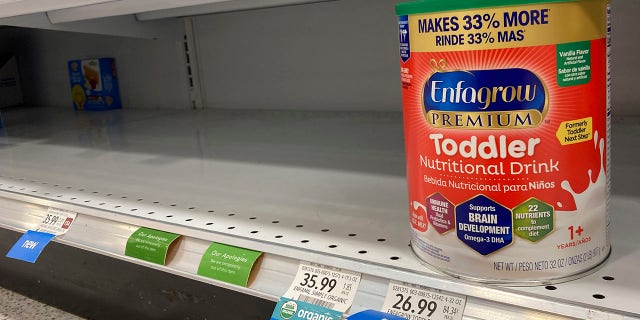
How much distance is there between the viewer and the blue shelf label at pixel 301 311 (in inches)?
20.0

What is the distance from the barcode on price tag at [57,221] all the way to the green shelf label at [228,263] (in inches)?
10.6

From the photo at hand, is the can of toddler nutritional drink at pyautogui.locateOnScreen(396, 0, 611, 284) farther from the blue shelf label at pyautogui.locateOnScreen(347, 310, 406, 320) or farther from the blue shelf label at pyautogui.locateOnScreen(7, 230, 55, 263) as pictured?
the blue shelf label at pyautogui.locateOnScreen(7, 230, 55, 263)

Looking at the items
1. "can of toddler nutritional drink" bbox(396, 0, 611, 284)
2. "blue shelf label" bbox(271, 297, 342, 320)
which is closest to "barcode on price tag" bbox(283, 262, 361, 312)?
"blue shelf label" bbox(271, 297, 342, 320)

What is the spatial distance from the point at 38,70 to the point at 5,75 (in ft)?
0.53

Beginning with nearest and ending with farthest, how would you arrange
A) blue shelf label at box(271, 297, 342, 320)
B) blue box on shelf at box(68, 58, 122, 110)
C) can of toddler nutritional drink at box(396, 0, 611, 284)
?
can of toddler nutritional drink at box(396, 0, 611, 284), blue shelf label at box(271, 297, 342, 320), blue box on shelf at box(68, 58, 122, 110)

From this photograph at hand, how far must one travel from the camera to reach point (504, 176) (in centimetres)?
40

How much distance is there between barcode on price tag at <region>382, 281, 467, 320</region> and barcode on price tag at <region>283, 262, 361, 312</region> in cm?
4

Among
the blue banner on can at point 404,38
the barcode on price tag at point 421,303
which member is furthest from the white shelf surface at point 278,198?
the blue banner on can at point 404,38

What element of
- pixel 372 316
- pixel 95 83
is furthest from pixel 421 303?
pixel 95 83

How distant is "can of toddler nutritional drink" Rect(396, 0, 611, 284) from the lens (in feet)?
1.24

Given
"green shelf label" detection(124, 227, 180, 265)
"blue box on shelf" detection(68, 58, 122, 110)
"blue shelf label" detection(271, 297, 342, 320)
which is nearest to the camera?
"blue shelf label" detection(271, 297, 342, 320)

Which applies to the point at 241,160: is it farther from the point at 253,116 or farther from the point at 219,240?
the point at 253,116

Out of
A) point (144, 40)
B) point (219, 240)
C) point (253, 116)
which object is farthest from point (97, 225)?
point (144, 40)

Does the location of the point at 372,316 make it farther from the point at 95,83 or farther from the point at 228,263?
the point at 95,83
